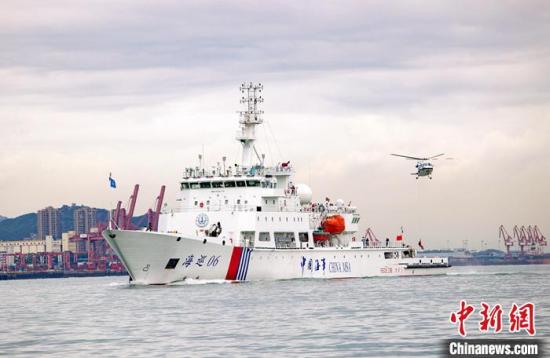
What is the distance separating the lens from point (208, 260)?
203 feet

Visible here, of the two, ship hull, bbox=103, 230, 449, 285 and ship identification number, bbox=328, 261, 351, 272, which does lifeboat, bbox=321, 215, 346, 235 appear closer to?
ship hull, bbox=103, 230, 449, 285

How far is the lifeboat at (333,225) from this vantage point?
73.2m

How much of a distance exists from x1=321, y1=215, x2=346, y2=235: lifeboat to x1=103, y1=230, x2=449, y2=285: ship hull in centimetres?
204

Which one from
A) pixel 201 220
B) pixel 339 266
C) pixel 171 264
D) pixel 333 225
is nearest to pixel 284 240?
pixel 339 266

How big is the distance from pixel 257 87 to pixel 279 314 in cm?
3144

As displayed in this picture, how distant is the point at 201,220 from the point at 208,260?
4.64m

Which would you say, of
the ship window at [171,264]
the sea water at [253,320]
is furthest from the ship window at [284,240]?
the ship window at [171,264]

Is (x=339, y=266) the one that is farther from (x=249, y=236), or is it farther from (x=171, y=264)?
(x=171, y=264)

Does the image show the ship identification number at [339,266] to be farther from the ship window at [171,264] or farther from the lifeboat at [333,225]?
the ship window at [171,264]

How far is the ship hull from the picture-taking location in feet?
197

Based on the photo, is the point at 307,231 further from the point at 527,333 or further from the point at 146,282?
the point at 527,333

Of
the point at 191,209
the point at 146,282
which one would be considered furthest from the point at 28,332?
the point at 191,209

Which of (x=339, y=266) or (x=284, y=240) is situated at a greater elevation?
(x=284, y=240)

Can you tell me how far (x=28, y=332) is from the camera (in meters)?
38.9
